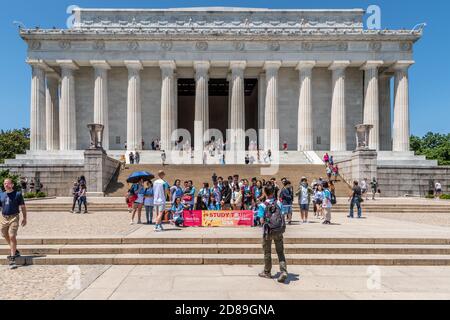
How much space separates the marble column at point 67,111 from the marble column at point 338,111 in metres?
32.2

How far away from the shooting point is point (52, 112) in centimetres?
5244

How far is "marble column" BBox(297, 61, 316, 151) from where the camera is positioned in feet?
166

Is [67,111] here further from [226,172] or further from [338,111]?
[338,111]

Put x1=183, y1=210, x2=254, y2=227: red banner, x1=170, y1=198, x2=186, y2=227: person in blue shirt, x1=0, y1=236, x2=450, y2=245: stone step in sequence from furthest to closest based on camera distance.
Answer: x1=183, y1=210, x2=254, y2=227: red banner → x1=170, y1=198, x2=186, y2=227: person in blue shirt → x1=0, y1=236, x2=450, y2=245: stone step

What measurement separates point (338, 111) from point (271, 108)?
8404 millimetres

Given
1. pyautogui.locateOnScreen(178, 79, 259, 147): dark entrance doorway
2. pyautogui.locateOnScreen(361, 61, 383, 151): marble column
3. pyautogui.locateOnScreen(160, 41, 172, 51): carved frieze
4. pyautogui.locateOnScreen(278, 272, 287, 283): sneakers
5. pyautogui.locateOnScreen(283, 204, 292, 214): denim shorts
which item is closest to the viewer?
pyautogui.locateOnScreen(278, 272, 287, 283): sneakers

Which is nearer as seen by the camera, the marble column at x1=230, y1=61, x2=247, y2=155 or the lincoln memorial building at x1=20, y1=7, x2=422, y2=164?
the lincoln memorial building at x1=20, y1=7, x2=422, y2=164

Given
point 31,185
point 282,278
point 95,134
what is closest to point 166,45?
point 95,134

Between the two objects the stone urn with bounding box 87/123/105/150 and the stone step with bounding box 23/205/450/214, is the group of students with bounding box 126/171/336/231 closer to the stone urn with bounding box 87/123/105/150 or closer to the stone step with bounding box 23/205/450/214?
the stone step with bounding box 23/205/450/214

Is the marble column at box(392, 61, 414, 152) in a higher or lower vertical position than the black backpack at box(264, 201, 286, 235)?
higher

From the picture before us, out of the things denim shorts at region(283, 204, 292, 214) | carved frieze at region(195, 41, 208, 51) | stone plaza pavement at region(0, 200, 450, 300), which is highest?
carved frieze at region(195, 41, 208, 51)

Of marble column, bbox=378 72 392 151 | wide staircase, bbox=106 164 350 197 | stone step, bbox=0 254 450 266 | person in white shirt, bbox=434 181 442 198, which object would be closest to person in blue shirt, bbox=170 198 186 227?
stone step, bbox=0 254 450 266

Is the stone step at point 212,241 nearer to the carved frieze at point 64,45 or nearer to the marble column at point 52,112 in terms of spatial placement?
the carved frieze at point 64,45

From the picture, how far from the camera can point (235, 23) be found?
175 ft
